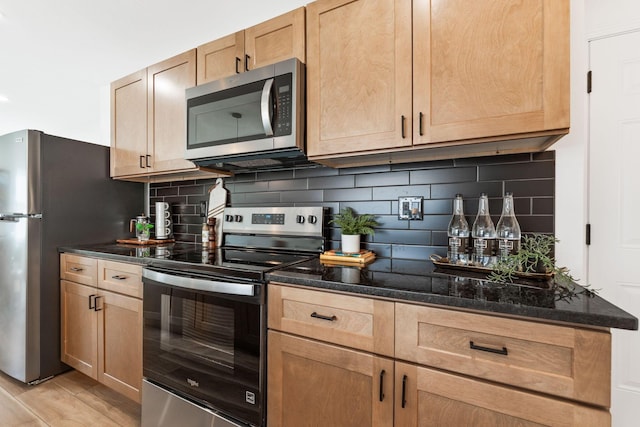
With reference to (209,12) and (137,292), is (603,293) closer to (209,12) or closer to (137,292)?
(137,292)

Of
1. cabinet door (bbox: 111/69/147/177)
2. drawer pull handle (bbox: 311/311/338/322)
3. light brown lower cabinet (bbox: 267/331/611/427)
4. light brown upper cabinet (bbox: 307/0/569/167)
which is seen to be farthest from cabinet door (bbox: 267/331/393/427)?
cabinet door (bbox: 111/69/147/177)

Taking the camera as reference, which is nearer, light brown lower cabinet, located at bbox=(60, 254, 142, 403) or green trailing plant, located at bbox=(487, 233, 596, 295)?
green trailing plant, located at bbox=(487, 233, 596, 295)

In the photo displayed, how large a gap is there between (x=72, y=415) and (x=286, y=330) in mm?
1585

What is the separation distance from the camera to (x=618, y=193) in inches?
51.6

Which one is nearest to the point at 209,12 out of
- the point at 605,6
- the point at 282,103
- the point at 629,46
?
the point at 282,103

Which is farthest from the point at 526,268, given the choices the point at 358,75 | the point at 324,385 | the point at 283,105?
the point at 283,105

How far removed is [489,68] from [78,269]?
8.51ft

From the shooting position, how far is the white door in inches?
51.1

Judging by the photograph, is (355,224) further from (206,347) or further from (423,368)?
(206,347)

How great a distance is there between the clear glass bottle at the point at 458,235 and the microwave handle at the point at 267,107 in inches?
39.6

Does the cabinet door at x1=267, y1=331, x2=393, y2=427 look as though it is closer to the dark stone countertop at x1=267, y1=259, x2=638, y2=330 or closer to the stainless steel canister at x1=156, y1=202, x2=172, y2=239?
the dark stone countertop at x1=267, y1=259, x2=638, y2=330

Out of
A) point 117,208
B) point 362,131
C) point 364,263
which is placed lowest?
point 364,263

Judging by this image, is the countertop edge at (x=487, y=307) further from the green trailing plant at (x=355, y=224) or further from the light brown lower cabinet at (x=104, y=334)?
the light brown lower cabinet at (x=104, y=334)

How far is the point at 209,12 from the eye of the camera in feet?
5.97
